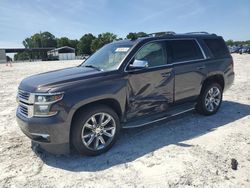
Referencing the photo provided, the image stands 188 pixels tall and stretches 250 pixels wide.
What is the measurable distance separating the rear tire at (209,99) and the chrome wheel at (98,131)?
8.39 ft

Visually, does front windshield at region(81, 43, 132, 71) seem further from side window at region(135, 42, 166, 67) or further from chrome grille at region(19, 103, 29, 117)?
chrome grille at region(19, 103, 29, 117)

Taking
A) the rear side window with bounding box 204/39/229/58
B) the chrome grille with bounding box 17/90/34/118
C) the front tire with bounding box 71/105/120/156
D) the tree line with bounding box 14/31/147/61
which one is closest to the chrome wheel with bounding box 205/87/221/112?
the rear side window with bounding box 204/39/229/58

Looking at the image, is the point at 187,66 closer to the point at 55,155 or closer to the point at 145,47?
the point at 145,47

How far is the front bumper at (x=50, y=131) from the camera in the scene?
3.60m

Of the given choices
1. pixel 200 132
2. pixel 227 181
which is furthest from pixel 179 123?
pixel 227 181

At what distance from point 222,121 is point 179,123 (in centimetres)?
100

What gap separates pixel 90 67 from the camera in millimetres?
4852

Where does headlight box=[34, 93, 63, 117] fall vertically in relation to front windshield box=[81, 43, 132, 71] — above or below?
below

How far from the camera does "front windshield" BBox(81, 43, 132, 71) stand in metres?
4.52

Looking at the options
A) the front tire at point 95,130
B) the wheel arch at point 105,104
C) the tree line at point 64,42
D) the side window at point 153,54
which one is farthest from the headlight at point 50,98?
the tree line at point 64,42

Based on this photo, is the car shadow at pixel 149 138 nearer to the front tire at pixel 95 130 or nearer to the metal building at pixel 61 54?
the front tire at pixel 95 130

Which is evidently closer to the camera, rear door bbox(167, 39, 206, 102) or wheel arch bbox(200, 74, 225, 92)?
rear door bbox(167, 39, 206, 102)

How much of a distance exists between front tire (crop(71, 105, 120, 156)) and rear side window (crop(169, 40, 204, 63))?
1.94m

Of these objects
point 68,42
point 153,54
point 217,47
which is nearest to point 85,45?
point 68,42
